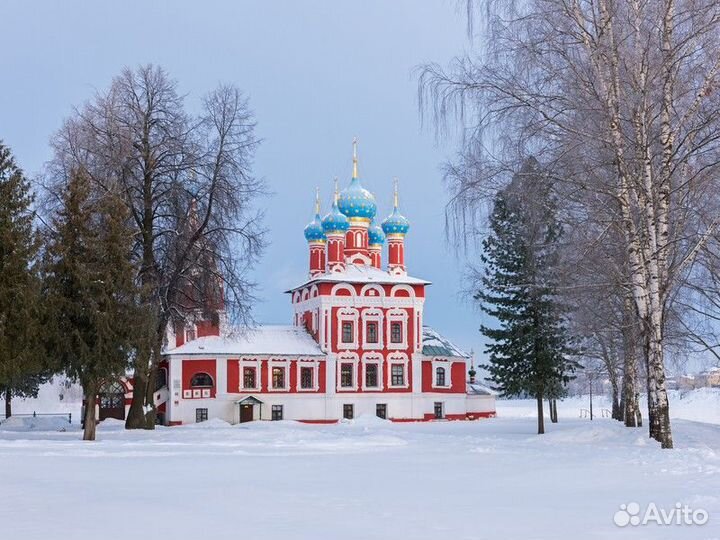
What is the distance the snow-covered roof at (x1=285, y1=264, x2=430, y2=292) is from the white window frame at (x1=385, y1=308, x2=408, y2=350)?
170cm

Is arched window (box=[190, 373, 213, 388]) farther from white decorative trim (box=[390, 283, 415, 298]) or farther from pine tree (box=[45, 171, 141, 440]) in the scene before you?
pine tree (box=[45, 171, 141, 440])

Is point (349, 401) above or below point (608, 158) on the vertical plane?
below

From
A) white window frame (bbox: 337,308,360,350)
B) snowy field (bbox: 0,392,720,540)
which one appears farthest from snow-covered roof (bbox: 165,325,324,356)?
snowy field (bbox: 0,392,720,540)

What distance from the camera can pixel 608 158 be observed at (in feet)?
59.9

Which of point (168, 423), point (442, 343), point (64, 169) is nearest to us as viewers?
point (64, 169)

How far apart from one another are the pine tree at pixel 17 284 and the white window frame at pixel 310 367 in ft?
74.9

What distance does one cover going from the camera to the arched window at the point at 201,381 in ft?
150

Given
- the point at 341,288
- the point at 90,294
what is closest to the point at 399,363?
the point at 341,288

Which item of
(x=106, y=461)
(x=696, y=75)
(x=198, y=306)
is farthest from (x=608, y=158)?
(x=198, y=306)

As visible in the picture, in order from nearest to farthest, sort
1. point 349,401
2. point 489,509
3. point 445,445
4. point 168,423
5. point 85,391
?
point 489,509, point 445,445, point 85,391, point 168,423, point 349,401

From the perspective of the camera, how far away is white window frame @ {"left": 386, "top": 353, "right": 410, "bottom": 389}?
161ft

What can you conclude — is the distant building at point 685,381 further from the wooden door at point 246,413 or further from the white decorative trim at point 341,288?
the wooden door at point 246,413

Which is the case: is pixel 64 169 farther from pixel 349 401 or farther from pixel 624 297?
pixel 349 401

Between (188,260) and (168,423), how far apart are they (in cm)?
1587
